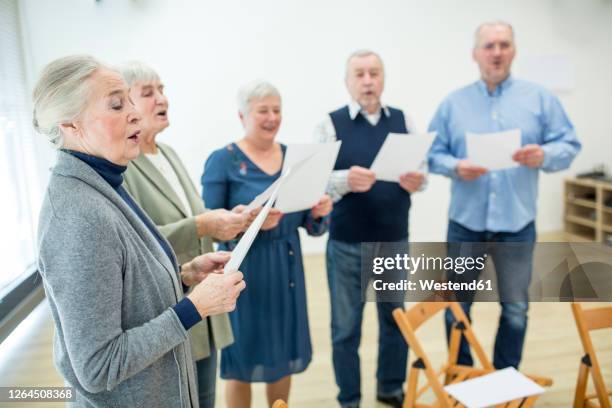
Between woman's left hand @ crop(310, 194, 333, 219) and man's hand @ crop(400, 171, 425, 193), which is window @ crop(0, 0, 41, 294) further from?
man's hand @ crop(400, 171, 425, 193)

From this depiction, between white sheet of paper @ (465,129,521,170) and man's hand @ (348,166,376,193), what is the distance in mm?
507

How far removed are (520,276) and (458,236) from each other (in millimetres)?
1254

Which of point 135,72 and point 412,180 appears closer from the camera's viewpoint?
point 135,72

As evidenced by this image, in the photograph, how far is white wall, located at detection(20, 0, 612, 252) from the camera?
8.30 feet

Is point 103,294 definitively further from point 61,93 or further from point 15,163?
point 15,163

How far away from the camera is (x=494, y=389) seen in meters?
1.74

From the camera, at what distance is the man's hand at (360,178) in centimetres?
220

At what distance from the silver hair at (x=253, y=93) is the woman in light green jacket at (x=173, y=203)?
396 mm

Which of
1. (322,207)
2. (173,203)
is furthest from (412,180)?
(173,203)

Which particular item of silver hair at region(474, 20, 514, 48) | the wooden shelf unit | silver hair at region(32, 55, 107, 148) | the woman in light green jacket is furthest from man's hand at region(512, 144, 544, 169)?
the wooden shelf unit

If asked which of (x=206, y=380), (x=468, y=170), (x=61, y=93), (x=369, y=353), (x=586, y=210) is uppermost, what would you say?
(x=61, y=93)

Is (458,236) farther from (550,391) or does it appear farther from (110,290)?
(110,290)

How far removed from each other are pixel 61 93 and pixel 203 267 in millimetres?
614

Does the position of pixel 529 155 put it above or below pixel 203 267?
above
